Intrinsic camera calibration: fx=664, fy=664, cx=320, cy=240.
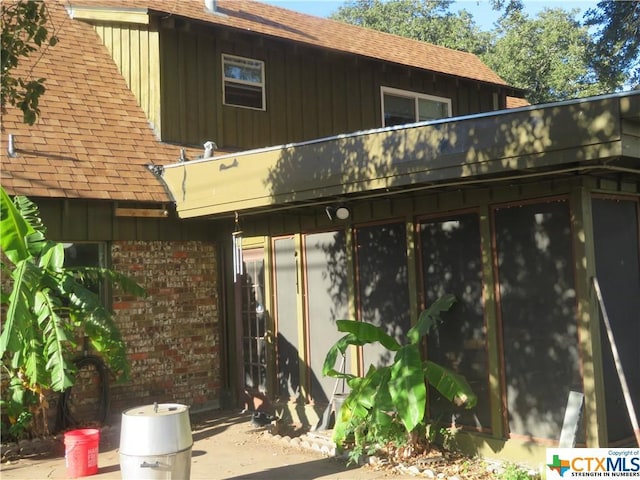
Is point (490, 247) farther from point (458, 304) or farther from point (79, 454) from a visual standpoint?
point (79, 454)

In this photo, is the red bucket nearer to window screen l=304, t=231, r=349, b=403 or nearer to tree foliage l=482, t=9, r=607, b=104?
window screen l=304, t=231, r=349, b=403

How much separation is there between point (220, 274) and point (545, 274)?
544cm

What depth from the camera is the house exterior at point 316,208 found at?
636 centimetres

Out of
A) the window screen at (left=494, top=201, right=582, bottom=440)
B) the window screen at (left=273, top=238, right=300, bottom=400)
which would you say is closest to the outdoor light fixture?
the window screen at (left=273, top=238, right=300, bottom=400)

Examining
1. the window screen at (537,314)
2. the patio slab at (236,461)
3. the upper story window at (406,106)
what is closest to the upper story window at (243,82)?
the upper story window at (406,106)

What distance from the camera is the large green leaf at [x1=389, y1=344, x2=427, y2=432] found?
6285mm

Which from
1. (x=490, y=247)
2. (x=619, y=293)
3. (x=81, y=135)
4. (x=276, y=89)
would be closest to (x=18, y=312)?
(x=81, y=135)

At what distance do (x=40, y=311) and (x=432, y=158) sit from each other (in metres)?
4.49

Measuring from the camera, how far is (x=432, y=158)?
6.52 meters

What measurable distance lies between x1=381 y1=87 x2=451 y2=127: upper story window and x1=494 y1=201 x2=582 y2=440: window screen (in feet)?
23.7

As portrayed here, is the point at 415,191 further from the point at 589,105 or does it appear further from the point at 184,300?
the point at 184,300

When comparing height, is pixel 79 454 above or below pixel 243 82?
below

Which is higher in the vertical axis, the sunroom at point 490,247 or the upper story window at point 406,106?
the upper story window at point 406,106

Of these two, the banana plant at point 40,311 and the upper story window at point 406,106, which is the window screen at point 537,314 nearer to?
the banana plant at point 40,311
